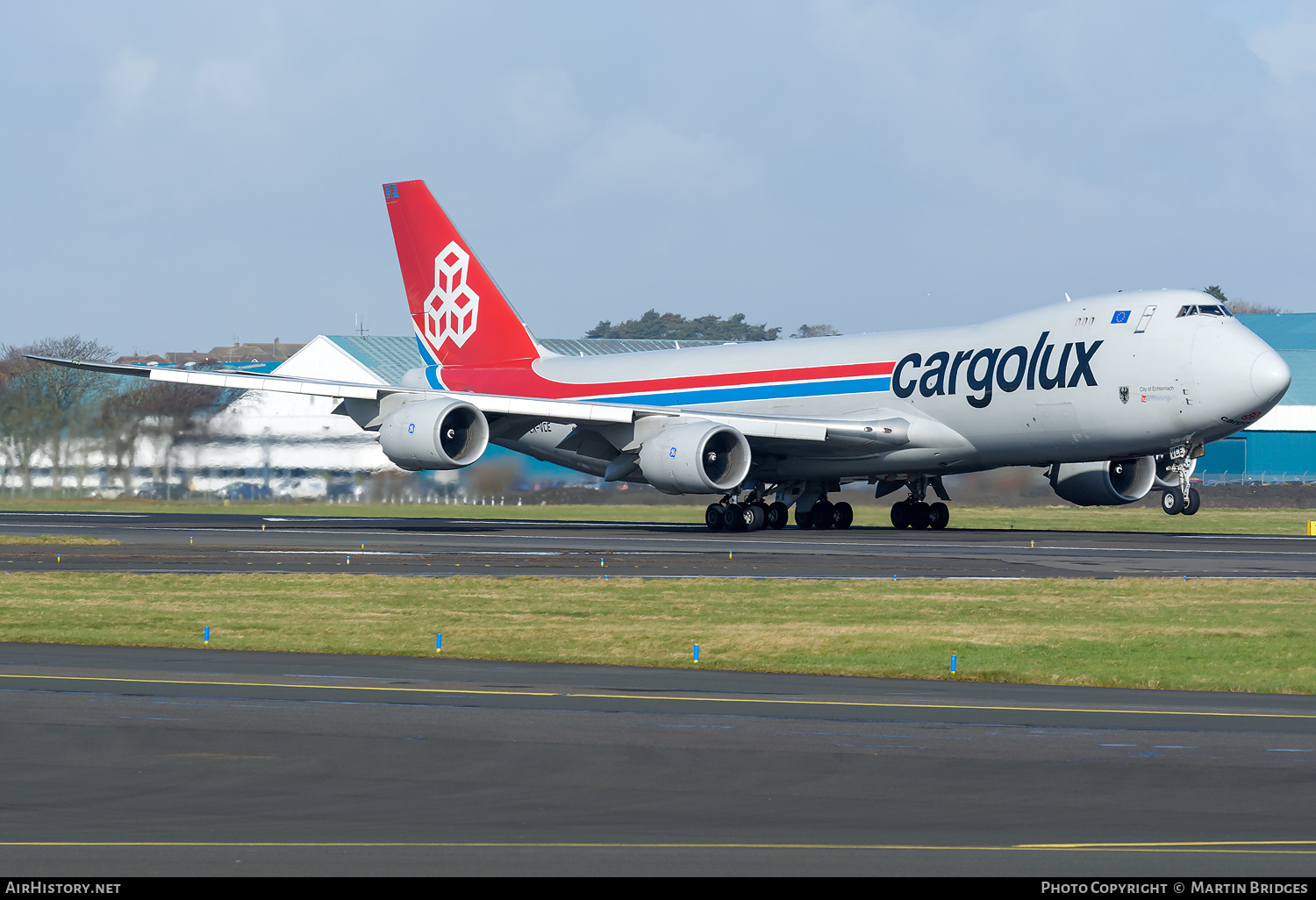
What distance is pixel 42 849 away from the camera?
823cm

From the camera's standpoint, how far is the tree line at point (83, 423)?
168ft

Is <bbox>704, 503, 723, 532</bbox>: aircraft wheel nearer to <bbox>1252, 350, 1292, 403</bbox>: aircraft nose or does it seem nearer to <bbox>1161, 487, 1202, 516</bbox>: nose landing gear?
<bbox>1161, 487, 1202, 516</bbox>: nose landing gear

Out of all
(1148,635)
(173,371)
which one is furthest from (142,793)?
(173,371)

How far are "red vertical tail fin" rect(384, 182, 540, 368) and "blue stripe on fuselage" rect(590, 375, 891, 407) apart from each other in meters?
4.31

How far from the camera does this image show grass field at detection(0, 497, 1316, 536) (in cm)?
4962

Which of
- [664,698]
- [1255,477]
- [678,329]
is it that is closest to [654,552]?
[664,698]

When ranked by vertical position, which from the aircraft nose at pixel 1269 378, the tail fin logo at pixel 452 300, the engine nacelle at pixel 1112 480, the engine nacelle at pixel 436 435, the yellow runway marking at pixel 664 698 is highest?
the tail fin logo at pixel 452 300

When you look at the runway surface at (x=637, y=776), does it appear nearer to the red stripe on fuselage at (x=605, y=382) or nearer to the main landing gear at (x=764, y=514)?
the main landing gear at (x=764, y=514)

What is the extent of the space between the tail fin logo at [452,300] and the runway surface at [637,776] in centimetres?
3752

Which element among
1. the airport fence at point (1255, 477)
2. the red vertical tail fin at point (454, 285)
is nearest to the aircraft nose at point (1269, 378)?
the red vertical tail fin at point (454, 285)

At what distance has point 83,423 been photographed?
5116 cm

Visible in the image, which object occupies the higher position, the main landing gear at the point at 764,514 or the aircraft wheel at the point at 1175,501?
the aircraft wheel at the point at 1175,501

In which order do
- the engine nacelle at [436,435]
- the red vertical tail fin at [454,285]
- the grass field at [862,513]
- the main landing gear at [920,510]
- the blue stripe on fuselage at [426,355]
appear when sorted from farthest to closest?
the blue stripe on fuselage at [426,355] < the red vertical tail fin at [454,285] < the grass field at [862,513] < the main landing gear at [920,510] < the engine nacelle at [436,435]

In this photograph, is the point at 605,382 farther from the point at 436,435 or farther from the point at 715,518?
the point at 436,435
